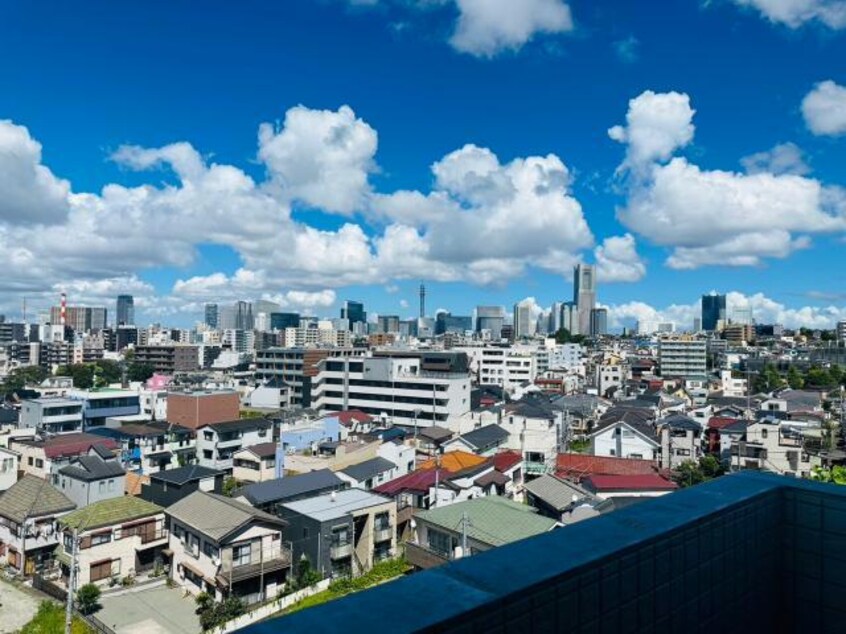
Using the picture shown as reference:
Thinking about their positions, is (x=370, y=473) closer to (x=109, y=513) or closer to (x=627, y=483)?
(x=109, y=513)

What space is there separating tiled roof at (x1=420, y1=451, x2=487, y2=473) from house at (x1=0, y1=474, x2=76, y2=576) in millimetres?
10507

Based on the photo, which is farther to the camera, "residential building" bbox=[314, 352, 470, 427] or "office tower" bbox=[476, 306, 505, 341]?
"office tower" bbox=[476, 306, 505, 341]

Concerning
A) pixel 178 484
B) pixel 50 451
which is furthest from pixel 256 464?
pixel 50 451

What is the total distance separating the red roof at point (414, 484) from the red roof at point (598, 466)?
4.25 m

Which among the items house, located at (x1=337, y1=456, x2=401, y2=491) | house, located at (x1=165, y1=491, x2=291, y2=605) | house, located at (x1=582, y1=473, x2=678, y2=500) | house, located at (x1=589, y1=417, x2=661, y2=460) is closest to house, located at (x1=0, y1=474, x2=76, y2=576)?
house, located at (x1=165, y1=491, x2=291, y2=605)

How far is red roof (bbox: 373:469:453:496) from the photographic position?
1634 centimetres

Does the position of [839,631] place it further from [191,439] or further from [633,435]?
[191,439]

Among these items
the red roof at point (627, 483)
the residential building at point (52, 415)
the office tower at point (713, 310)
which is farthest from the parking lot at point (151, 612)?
the office tower at point (713, 310)

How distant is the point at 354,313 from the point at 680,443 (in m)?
139

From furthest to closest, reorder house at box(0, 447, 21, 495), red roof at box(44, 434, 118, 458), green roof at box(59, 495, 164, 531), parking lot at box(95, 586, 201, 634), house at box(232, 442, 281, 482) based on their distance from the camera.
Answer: house at box(232, 442, 281, 482) → red roof at box(44, 434, 118, 458) → house at box(0, 447, 21, 495) → green roof at box(59, 495, 164, 531) → parking lot at box(95, 586, 201, 634)

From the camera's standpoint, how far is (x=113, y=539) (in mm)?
13578

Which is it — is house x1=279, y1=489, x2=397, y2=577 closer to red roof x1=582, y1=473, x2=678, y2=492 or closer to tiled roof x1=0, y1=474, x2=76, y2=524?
red roof x1=582, y1=473, x2=678, y2=492

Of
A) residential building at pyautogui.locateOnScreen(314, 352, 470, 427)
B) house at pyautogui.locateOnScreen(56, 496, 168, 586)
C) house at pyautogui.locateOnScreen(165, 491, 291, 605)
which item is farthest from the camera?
residential building at pyautogui.locateOnScreen(314, 352, 470, 427)

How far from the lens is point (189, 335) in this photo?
115938 millimetres
